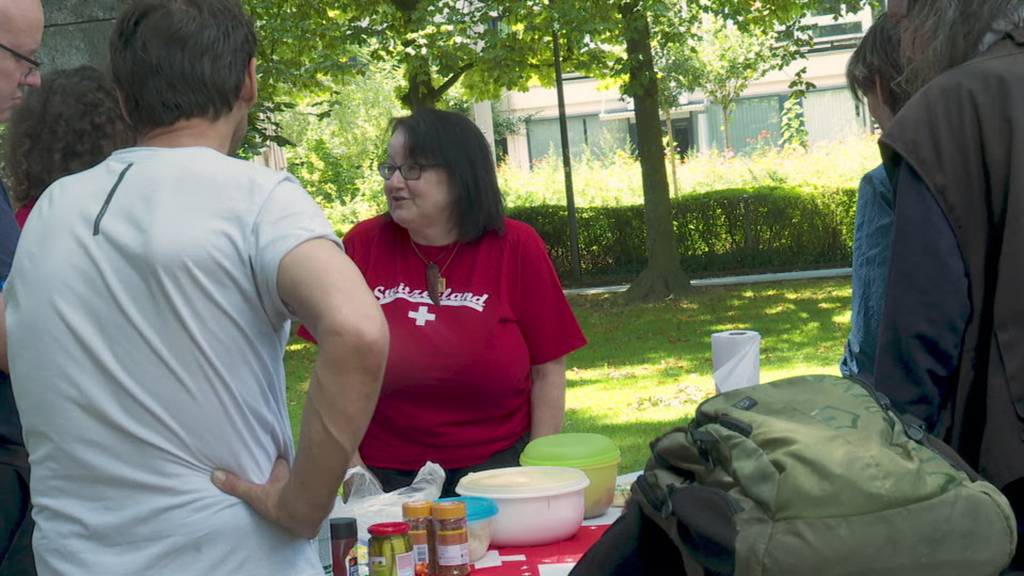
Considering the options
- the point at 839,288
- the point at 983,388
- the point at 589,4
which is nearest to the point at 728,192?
the point at 839,288

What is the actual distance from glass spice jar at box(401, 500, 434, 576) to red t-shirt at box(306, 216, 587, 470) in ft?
2.86

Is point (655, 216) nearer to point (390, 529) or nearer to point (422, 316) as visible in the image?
point (422, 316)

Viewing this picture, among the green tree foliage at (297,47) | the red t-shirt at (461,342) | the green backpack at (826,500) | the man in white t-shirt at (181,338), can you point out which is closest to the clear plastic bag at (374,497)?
the red t-shirt at (461,342)

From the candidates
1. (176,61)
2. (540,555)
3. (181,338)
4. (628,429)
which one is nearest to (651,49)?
(628,429)

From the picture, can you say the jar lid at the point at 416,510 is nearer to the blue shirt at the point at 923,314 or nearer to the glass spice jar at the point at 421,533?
the glass spice jar at the point at 421,533

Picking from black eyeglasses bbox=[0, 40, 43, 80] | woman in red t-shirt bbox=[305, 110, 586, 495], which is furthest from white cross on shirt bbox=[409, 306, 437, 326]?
black eyeglasses bbox=[0, 40, 43, 80]

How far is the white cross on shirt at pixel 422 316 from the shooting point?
3.47m

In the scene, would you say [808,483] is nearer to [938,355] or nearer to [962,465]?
[962,465]

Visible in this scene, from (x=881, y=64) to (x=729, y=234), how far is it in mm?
16304

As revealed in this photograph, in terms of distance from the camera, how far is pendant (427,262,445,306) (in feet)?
11.5

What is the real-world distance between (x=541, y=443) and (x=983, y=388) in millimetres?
1135

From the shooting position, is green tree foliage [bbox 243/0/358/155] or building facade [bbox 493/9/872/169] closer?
green tree foliage [bbox 243/0/358/155]

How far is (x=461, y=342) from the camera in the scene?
3453 mm

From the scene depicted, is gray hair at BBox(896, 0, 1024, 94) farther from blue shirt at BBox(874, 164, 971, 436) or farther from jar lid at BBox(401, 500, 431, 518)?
jar lid at BBox(401, 500, 431, 518)
